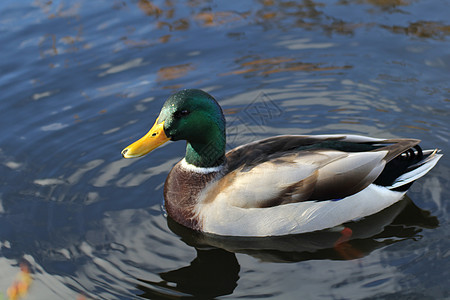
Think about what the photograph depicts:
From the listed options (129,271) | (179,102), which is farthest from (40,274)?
(179,102)

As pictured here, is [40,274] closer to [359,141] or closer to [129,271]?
[129,271]

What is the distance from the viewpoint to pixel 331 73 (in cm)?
832

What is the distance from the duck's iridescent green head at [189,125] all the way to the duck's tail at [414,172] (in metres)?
1.59

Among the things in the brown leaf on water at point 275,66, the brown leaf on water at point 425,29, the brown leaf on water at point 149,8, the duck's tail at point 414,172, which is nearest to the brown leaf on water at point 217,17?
the brown leaf on water at point 149,8

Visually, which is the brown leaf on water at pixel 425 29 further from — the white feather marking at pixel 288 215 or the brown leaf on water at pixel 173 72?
the white feather marking at pixel 288 215

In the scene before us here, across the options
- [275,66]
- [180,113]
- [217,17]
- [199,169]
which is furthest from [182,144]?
[217,17]

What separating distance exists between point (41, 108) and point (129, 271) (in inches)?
123

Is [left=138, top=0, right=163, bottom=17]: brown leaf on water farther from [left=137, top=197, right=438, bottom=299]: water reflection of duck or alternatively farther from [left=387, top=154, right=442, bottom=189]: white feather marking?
[left=387, top=154, right=442, bottom=189]: white feather marking

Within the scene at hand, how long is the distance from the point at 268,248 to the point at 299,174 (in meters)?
0.70

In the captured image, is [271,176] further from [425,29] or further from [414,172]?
[425,29]

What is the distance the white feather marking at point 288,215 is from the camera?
5773 mm

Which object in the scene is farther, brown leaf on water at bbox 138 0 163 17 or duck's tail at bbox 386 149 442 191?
brown leaf on water at bbox 138 0 163 17

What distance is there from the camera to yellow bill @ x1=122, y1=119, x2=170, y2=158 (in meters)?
5.75

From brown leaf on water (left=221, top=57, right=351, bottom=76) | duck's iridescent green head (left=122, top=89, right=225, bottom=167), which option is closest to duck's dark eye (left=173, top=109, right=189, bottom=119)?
duck's iridescent green head (left=122, top=89, right=225, bottom=167)
